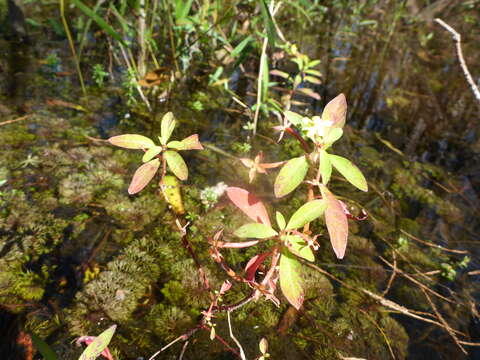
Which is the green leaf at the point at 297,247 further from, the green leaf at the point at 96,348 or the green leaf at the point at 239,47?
the green leaf at the point at 239,47

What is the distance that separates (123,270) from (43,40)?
2.64m

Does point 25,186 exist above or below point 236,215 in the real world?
above

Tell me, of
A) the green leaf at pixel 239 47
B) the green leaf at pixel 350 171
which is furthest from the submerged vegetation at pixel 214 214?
the green leaf at pixel 239 47

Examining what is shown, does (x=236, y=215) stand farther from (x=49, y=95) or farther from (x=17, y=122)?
(x=49, y=95)

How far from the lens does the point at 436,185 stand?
82.1 inches

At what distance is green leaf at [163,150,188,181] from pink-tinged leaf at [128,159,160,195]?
0.15 feet

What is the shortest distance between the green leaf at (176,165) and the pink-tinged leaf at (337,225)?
457mm

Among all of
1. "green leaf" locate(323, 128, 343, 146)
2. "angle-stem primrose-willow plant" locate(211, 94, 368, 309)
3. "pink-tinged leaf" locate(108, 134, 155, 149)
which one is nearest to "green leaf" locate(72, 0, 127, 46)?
"pink-tinged leaf" locate(108, 134, 155, 149)

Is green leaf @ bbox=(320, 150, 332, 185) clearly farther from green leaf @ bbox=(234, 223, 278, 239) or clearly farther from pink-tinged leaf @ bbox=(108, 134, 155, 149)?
pink-tinged leaf @ bbox=(108, 134, 155, 149)

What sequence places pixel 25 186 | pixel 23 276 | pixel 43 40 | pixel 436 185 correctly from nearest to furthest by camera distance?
1. pixel 23 276
2. pixel 25 186
3. pixel 436 185
4. pixel 43 40

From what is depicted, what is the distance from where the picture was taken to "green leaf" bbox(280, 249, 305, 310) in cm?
81

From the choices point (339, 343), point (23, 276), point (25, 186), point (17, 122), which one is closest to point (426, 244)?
point (339, 343)

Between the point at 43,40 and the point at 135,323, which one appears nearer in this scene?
the point at 135,323

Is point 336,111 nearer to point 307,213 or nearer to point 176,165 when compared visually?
point 307,213
